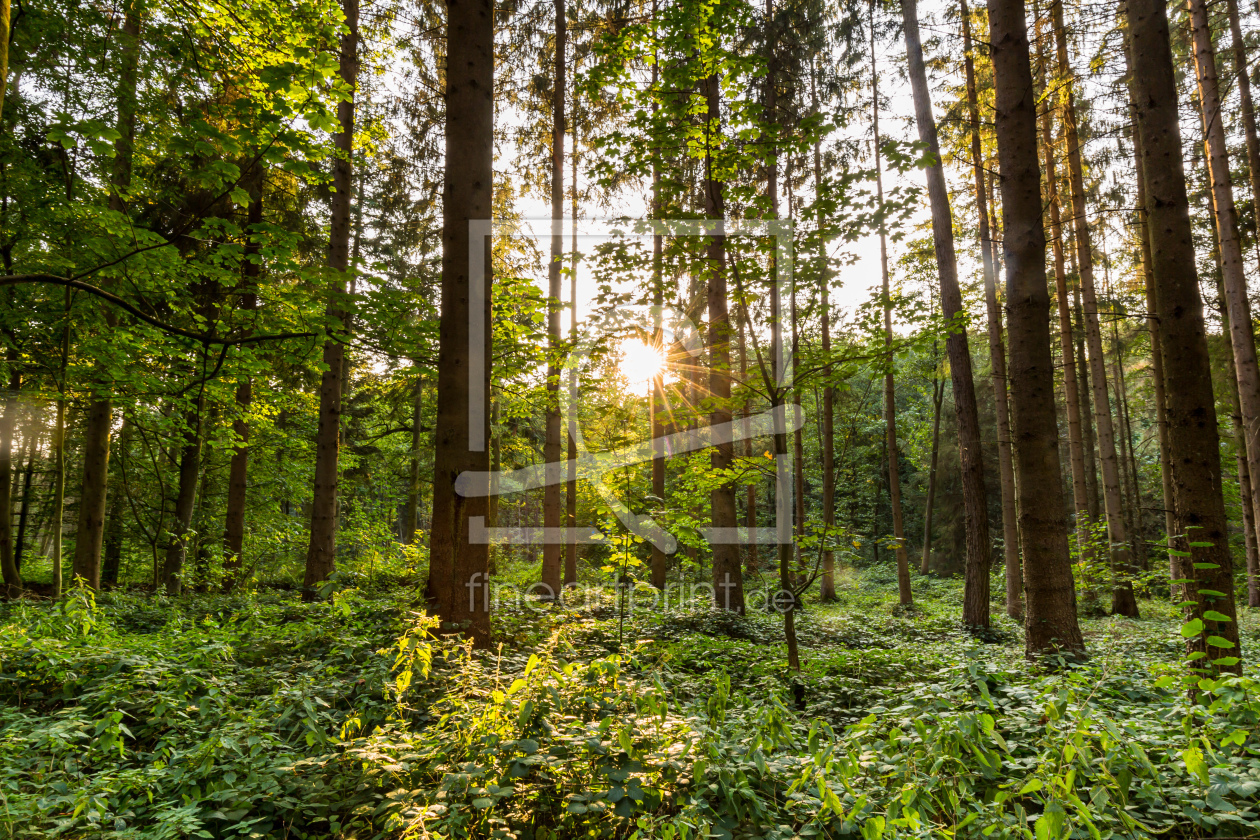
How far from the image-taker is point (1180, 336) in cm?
422

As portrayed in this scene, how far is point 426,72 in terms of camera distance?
1132 cm

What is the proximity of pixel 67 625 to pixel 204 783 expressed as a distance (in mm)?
3682

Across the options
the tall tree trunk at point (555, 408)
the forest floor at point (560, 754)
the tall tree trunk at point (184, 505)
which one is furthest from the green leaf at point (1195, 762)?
Result: the tall tree trunk at point (184, 505)

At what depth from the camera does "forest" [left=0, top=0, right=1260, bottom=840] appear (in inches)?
103

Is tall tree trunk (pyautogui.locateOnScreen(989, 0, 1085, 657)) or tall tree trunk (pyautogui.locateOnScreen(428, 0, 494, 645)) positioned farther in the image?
tall tree trunk (pyautogui.locateOnScreen(989, 0, 1085, 657))

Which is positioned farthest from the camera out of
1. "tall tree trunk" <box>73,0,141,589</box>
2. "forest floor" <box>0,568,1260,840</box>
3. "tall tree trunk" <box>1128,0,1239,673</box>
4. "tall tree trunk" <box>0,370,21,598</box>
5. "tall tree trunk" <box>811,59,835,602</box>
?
"tall tree trunk" <box>73,0,141,589</box>

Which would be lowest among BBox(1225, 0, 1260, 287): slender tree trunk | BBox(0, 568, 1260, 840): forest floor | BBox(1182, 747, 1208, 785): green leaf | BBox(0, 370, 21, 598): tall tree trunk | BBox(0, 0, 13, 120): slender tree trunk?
BBox(0, 568, 1260, 840): forest floor

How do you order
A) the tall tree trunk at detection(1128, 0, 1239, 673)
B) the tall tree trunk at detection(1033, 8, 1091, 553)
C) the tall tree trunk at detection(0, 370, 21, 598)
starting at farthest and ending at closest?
the tall tree trunk at detection(1033, 8, 1091, 553)
the tall tree trunk at detection(0, 370, 21, 598)
the tall tree trunk at detection(1128, 0, 1239, 673)

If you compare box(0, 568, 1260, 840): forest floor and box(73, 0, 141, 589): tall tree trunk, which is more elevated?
box(73, 0, 141, 589): tall tree trunk

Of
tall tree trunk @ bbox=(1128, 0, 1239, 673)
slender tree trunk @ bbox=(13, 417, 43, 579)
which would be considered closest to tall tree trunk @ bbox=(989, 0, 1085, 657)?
tall tree trunk @ bbox=(1128, 0, 1239, 673)

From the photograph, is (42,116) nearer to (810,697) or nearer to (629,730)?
(629,730)

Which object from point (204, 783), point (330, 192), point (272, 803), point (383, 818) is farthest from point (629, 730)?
point (330, 192)

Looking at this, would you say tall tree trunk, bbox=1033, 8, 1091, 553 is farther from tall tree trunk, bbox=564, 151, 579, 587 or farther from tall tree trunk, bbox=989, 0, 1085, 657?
tall tree trunk, bbox=564, 151, 579, 587

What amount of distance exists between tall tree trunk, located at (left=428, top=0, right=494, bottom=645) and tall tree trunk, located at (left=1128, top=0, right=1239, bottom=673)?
5426 millimetres
